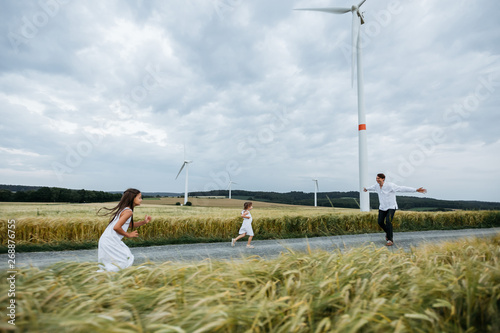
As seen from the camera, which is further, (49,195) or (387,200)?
(49,195)

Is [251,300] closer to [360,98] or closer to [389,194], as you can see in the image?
[389,194]

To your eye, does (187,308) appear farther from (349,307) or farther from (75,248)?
(75,248)

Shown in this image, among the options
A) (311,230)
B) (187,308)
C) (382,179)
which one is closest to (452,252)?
(187,308)

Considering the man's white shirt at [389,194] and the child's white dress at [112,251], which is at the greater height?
the man's white shirt at [389,194]

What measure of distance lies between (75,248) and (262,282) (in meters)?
8.05

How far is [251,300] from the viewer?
2414mm

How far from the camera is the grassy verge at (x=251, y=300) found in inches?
78.0

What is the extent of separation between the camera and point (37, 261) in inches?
260

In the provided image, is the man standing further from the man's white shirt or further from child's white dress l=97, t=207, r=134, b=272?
child's white dress l=97, t=207, r=134, b=272

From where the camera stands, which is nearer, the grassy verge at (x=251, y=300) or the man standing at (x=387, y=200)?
the grassy verge at (x=251, y=300)

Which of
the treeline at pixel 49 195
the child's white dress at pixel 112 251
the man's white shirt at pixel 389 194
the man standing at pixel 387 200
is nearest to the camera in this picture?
the child's white dress at pixel 112 251

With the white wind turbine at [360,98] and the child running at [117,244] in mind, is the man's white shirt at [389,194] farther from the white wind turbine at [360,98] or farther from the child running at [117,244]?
the white wind turbine at [360,98]

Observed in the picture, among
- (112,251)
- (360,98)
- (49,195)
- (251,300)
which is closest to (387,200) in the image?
(251,300)

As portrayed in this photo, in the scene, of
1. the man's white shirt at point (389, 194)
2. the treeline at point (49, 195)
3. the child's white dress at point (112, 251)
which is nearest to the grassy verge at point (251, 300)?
the child's white dress at point (112, 251)
